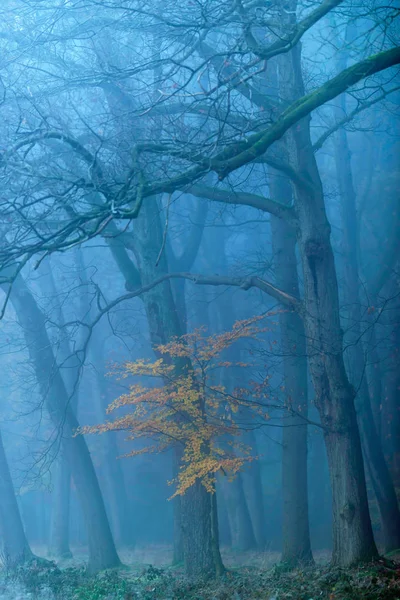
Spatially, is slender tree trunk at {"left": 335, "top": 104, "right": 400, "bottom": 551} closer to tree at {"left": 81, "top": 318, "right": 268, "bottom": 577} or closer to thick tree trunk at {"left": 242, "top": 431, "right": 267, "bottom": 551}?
tree at {"left": 81, "top": 318, "right": 268, "bottom": 577}

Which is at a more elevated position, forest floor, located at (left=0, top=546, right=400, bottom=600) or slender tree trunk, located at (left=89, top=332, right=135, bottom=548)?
slender tree trunk, located at (left=89, top=332, right=135, bottom=548)

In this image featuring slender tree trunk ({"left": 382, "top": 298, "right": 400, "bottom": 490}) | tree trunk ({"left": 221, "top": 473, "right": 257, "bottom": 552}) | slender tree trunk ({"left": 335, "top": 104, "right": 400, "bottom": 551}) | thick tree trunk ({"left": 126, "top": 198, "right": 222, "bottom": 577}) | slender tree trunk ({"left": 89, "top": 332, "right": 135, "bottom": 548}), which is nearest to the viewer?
thick tree trunk ({"left": 126, "top": 198, "right": 222, "bottom": 577})

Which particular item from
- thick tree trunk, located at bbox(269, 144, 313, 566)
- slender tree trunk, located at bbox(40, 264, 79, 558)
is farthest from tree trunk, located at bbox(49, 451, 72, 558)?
thick tree trunk, located at bbox(269, 144, 313, 566)

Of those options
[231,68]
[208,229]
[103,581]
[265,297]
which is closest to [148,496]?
[265,297]

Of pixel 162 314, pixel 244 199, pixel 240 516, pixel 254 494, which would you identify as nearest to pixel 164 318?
pixel 162 314

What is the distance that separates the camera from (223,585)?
29.7 feet

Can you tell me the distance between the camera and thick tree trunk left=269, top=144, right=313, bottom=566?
41.8ft

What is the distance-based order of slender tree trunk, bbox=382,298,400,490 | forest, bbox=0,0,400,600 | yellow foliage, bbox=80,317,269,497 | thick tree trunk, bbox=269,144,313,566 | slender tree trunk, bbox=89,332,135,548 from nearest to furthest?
forest, bbox=0,0,400,600 → yellow foliage, bbox=80,317,269,497 → thick tree trunk, bbox=269,144,313,566 → slender tree trunk, bbox=382,298,400,490 → slender tree trunk, bbox=89,332,135,548

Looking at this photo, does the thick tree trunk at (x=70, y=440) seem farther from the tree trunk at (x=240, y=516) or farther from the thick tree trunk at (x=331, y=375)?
the thick tree trunk at (x=331, y=375)

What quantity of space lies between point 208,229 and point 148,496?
1171 centimetres

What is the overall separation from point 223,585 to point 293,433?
15.5 ft

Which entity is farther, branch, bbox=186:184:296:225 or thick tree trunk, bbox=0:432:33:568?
thick tree trunk, bbox=0:432:33:568

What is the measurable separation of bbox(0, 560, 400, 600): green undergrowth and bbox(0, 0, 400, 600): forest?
57mm

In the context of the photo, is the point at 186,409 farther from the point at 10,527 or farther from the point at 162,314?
the point at 10,527
